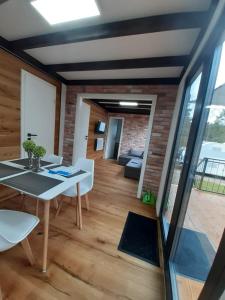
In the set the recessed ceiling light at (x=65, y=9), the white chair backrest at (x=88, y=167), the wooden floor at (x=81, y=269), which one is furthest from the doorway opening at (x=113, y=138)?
the recessed ceiling light at (x=65, y=9)

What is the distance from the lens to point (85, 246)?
1653 millimetres

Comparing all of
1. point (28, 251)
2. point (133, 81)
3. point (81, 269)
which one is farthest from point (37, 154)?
point (133, 81)

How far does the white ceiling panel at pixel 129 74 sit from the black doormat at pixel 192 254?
7.23 ft

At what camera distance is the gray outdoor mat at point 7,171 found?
1497 millimetres

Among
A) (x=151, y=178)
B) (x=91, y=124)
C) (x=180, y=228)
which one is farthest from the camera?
(x=91, y=124)

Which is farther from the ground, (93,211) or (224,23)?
(224,23)

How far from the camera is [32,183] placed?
1389 millimetres

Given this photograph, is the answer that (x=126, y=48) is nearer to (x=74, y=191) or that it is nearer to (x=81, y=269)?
(x=74, y=191)

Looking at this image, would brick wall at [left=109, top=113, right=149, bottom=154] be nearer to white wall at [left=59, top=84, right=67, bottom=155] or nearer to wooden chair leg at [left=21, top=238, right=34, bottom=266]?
white wall at [left=59, top=84, right=67, bottom=155]

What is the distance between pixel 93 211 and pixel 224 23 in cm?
256

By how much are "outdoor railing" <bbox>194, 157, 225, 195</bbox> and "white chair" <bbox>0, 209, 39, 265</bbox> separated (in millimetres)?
1377

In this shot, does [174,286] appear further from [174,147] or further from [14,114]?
[14,114]

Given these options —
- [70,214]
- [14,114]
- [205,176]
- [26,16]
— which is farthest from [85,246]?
[26,16]

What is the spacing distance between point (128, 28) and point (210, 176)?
1500 mm
